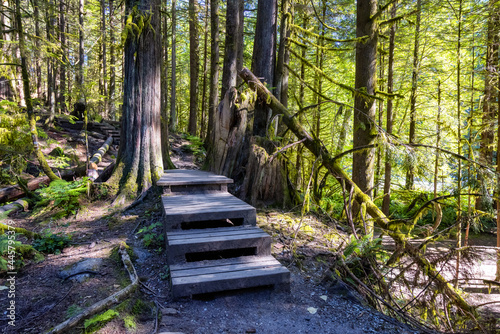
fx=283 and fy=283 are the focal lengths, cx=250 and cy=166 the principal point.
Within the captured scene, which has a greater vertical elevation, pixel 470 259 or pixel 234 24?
pixel 234 24

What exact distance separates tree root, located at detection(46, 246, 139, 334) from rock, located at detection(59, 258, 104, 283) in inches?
13.1

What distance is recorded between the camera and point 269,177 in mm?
5945

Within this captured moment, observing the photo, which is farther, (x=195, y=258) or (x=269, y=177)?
(x=269, y=177)

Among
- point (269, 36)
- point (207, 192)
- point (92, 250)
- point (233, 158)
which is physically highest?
point (269, 36)

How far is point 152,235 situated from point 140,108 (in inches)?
124

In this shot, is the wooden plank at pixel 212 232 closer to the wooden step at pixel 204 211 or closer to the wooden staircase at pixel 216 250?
the wooden staircase at pixel 216 250

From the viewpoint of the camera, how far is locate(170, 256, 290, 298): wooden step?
117 inches

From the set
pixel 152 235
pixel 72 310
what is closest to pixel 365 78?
pixel 152 235

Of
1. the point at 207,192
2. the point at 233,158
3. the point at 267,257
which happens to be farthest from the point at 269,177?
the point at 267,257

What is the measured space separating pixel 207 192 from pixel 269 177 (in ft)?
4.47

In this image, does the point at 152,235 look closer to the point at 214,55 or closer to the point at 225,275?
the point at 225,275

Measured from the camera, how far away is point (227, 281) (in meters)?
3.04

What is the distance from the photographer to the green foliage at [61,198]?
5859mm

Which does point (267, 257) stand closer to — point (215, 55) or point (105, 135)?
point (215, 55)
